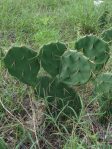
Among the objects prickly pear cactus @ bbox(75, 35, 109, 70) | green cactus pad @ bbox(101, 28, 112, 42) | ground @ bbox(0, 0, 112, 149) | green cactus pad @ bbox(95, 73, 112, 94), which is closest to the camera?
ground @ bbox(0, 0, 112, 149)

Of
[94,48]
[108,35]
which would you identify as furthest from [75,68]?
[108,35]

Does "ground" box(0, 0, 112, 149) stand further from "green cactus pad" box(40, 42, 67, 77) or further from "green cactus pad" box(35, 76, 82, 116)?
"green cactus pad" box(40, 42, 67, 77)

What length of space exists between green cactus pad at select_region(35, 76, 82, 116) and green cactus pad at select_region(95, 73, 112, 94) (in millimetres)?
118

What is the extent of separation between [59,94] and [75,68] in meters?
0.17

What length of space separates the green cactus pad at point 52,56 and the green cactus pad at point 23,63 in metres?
0.04

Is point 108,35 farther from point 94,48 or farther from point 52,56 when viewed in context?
point 52,56

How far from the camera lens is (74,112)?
212 cm

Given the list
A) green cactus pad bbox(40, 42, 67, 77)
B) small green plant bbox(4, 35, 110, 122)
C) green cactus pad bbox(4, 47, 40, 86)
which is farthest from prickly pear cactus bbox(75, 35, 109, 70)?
green cactus pad bbox(4, 47, 40, 86)

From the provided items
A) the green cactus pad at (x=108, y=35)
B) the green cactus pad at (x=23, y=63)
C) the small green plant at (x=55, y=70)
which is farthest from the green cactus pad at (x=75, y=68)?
the green cactus pad at (x=108, y=35)

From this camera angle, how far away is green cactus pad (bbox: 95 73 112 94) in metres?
2.13

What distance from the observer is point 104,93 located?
2166 mm

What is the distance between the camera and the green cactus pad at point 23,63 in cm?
208

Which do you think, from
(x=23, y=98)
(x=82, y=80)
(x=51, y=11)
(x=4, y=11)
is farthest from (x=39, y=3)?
(x=82, y=80)

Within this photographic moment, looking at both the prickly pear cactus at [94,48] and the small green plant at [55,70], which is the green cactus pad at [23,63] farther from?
the prickly pear cactus at [94,48]
